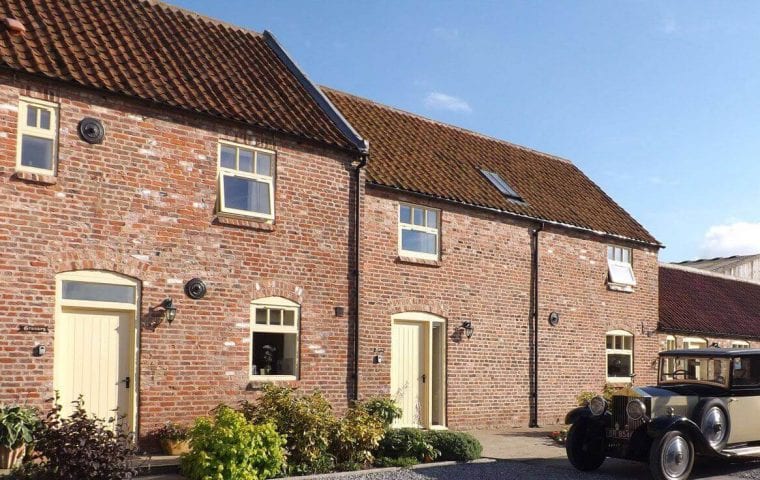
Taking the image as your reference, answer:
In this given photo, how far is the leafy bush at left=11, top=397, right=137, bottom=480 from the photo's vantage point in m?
9.51

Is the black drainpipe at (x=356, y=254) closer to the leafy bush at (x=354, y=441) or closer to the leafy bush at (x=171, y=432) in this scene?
the leafy bush at (x=354, y=441)

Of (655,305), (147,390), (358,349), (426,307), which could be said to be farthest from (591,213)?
(147,390)

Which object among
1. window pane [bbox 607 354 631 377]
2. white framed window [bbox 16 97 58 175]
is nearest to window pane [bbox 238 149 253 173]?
white framed window [bbox 16 97 58 175]

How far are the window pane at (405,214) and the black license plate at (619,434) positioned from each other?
628 cm

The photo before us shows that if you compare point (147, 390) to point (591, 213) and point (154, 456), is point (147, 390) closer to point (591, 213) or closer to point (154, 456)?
point (154, 456)

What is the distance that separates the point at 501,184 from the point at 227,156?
327 inches

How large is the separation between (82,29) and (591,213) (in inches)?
542

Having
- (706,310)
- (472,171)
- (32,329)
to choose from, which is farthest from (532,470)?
(706,310)

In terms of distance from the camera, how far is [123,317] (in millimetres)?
12469

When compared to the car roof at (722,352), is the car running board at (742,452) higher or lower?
lower

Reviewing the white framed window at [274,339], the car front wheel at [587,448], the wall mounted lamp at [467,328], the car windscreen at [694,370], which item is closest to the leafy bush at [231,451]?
the white framed window at [274,339]

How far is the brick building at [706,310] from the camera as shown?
24719mm

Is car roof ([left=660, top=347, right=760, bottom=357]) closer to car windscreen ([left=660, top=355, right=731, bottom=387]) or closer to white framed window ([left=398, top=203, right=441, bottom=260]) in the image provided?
car windscreen ([left=660, top=355, right=731, bottom=387])

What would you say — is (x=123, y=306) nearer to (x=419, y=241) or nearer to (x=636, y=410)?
(x=419, y=241)
